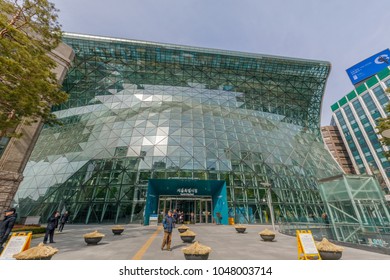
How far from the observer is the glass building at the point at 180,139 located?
2203cm

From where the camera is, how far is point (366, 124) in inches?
2377

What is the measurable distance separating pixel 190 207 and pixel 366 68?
85.7 m

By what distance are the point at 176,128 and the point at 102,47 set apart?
21.7 m

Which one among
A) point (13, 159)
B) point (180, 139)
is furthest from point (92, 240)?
point (180, 139)

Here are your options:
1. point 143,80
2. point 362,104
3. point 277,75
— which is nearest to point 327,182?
point 277,75

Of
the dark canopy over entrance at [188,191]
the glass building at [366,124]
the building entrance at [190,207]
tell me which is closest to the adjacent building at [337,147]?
the glass building at [366,124]

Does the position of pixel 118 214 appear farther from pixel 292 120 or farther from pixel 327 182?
Result: pixel 292 120

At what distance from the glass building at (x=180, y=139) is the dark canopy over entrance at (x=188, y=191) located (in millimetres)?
132

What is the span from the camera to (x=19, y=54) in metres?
9.04

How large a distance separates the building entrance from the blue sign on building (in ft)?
263

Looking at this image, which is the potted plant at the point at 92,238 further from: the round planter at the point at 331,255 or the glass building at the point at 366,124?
the glass building at the point at 366,124

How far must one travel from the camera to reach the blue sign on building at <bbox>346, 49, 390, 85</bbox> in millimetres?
61141

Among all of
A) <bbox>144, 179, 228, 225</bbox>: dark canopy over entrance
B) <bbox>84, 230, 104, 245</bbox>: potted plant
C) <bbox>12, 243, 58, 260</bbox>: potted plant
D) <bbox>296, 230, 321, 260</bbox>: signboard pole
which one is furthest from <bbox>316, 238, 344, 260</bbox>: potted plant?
<bbox>144, 179, 228, 225</bbox>: dark canopy over entrance

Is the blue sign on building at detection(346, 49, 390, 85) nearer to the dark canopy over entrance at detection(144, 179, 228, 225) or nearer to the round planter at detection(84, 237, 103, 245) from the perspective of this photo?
the dark canopy over entrance at detection(144, 179, 228, 225)
